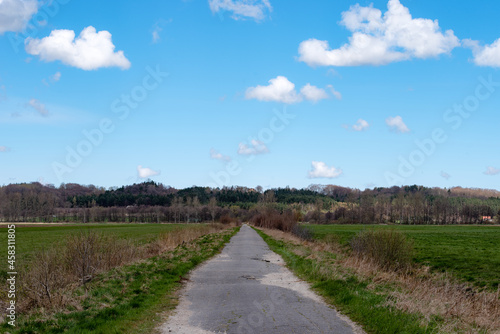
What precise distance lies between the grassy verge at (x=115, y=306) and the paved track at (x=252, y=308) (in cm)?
57

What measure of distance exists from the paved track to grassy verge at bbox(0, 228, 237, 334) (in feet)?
1.88

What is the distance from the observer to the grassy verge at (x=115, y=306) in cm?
804

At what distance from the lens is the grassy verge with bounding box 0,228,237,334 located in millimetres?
8039

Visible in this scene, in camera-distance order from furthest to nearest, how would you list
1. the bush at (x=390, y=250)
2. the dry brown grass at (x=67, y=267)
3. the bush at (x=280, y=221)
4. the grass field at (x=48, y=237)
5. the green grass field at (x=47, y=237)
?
the bush at (x=280, y=221) → the grass field at (x=48, y=237) → the green grass field at (x=47, y=237) → the bush at (x=390, y=250) → the dry brown grass at (x=67, y=267)

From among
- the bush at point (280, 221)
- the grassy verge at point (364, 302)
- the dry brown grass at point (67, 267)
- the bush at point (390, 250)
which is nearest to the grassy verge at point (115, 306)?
the dry brown grass at point (67, 267)

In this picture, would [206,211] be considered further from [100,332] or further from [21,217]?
[100,332]

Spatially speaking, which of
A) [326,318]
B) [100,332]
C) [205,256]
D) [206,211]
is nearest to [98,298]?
[100,332]

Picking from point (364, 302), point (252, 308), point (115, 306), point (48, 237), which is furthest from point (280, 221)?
point (115, 306)

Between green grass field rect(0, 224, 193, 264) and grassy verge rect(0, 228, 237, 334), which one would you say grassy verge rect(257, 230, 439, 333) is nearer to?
grassy verge rect(0, 228, 237, 334)

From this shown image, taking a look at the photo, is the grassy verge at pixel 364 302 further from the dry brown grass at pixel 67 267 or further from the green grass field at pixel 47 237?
the green grass field at pixel 47 237

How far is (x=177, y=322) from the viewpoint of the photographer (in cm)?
873

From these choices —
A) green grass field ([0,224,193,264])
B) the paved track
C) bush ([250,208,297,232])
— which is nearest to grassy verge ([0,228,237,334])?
the paved track

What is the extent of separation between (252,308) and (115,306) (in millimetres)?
3387

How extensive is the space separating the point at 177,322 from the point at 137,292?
356 cm
